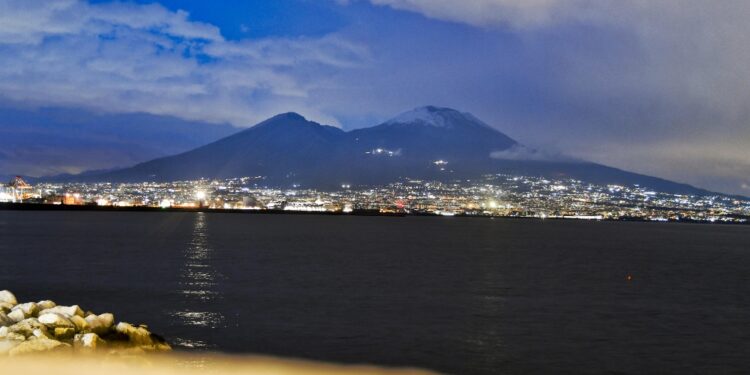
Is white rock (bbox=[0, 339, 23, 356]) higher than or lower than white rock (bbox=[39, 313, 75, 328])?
lower

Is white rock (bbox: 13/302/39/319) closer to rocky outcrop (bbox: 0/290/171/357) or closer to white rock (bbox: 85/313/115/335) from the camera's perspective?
rocky outcrop (bbox: 0/290/171/357)

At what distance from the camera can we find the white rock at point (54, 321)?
18.5 meters

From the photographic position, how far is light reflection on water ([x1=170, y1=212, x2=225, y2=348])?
23938 mm

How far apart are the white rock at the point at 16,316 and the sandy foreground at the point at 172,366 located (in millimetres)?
3202

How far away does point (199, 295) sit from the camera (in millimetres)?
31578

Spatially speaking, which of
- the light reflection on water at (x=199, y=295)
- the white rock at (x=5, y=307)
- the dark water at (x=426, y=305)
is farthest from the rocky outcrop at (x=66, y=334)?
the dark water at (x=426, y=305)

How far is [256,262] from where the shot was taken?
4956cm

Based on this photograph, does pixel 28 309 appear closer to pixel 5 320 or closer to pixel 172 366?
pixel 5 320

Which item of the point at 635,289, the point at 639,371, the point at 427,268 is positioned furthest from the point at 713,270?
the point at 639,371

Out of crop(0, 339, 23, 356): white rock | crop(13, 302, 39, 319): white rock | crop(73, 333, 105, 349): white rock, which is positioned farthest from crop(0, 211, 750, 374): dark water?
crop(0, 339, 23, 356): white rock

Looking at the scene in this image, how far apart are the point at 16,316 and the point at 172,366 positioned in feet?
17.3

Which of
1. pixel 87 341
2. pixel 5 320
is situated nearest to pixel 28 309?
pixel 5 320

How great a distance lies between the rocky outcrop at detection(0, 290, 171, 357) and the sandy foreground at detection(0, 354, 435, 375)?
46cm

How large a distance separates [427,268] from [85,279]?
20.6 m
